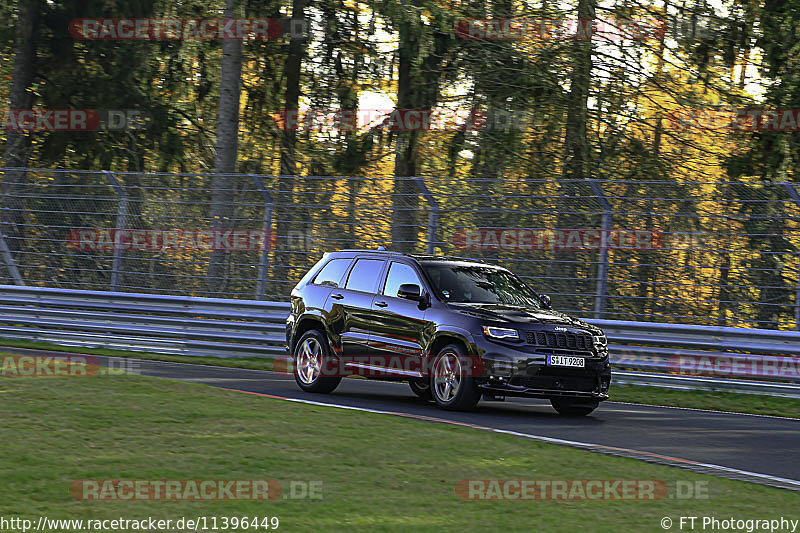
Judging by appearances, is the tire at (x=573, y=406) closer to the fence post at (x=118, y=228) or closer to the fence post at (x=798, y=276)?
the fence post at (x=798, y=276)

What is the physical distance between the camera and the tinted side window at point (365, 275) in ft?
45.8

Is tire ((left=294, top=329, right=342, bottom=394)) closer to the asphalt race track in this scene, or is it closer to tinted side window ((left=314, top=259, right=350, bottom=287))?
the asphalt race track

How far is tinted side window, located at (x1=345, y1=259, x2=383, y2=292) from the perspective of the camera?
1395 centimetres

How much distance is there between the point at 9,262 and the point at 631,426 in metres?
14.3

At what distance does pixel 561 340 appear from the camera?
12.5m

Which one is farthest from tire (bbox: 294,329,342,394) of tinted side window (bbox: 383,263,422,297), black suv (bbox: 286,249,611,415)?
tinted side window (bbox: 383,263,422,297)

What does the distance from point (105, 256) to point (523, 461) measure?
14.0m

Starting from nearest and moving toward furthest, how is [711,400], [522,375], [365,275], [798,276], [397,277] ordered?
1. [522,375]
2. [397,277]
3. [365,275]
4. [711,400]
5. [798,276]

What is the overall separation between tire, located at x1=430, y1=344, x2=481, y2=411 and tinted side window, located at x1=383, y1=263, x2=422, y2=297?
1166 mm

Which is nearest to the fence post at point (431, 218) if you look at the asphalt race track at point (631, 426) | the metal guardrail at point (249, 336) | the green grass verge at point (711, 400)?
the metal guardrail at point (249, 336)

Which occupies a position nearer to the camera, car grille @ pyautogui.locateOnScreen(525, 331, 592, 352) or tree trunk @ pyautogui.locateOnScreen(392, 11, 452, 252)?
car grille @ pyautogui.locateOnScreen(525, 331, 592, 352)

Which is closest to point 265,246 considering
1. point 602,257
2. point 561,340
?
point 602,257

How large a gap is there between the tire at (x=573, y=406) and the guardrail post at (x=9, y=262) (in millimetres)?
12461

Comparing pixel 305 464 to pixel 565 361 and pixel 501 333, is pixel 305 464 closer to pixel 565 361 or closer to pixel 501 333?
pixel 501 333
